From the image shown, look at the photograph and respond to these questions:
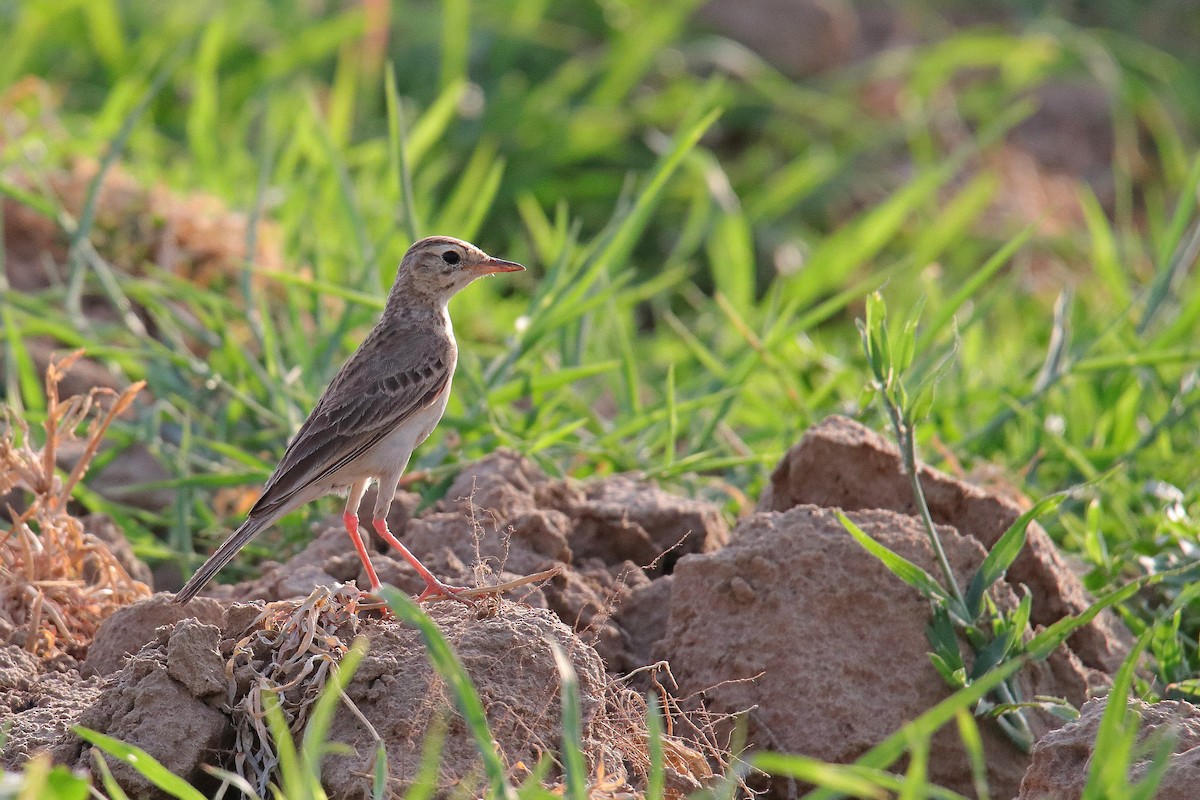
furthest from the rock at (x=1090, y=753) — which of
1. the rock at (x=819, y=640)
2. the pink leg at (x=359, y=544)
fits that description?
the pink leg at (x=359, y=544)

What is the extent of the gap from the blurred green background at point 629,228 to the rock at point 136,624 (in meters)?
0.88

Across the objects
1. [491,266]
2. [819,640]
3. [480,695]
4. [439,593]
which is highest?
[491,266]

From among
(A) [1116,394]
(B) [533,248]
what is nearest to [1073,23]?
(B) [533,248]

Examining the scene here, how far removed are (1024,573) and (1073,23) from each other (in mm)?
7876

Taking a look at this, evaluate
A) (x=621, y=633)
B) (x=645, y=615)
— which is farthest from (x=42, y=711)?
(x=645, y=615)

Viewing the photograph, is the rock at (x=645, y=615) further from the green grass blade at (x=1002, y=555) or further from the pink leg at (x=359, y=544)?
the green grass blade at (x=1002, y=555)

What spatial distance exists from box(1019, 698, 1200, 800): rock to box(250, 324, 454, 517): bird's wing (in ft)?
6.17

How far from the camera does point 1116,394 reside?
5418mm

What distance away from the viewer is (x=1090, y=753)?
284cm

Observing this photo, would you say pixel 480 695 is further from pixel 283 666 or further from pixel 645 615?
pixel 645 615

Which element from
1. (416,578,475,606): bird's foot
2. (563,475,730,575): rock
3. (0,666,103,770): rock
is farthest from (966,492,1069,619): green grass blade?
(0,666,103,770): rock

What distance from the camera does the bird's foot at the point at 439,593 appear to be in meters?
3.17

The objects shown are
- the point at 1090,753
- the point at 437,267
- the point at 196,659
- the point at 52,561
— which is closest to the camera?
the point at 1090,753

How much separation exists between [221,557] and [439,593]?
535mm
